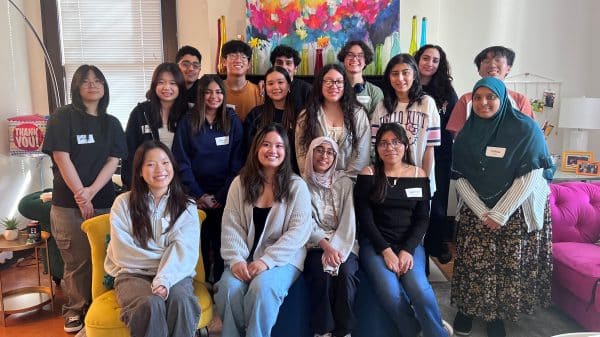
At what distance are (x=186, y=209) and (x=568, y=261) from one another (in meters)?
2.17

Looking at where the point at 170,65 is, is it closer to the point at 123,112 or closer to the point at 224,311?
the point at 224,311

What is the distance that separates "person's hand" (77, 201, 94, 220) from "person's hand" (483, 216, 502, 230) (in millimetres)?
2174

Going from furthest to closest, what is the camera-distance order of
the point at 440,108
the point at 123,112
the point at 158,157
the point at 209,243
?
the point at 123,112 < the point at 440,108 < the point at 209,243 < the point at 158,157

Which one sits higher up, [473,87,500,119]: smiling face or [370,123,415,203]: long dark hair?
[473,87,500,119]: smiling face

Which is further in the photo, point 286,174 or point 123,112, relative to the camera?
point 123,112

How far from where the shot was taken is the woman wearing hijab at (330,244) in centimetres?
211

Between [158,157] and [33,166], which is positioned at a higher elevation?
[158,157]

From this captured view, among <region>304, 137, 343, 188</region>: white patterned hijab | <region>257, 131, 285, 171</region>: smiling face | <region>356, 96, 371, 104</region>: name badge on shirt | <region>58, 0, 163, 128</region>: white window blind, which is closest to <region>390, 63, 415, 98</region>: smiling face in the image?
<region>356, 96, 371, 104</region>: name badge on shirt

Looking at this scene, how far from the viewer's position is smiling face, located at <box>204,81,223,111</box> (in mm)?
2520

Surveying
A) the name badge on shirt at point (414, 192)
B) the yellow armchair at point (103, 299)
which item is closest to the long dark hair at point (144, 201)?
the yellow armchair at point (103, 299)

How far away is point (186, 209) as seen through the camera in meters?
2.17

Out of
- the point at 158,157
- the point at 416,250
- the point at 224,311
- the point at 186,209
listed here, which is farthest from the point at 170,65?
the point at 416,250

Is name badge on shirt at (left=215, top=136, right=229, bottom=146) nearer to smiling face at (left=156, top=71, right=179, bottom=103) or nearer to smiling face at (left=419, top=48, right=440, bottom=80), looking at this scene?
smiling face at (left=156, top=71, right=179, bottom=103)

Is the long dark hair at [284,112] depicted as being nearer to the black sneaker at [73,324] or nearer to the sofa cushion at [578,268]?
the black sneaker at [73,324]
